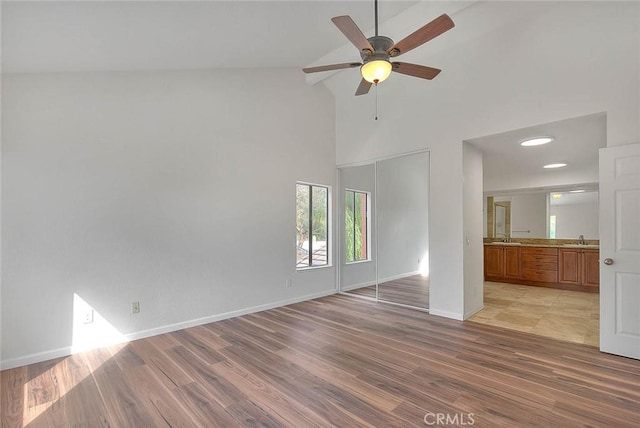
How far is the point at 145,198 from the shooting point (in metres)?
3.52

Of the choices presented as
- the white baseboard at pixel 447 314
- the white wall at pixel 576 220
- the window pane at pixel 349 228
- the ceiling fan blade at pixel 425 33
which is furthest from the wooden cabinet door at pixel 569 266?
the ceiling fan blade at pixel 425 33

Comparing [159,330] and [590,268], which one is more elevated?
[590,268]

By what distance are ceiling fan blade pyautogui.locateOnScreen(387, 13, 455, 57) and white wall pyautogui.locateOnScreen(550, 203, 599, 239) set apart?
5941 mm

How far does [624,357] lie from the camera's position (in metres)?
2.91

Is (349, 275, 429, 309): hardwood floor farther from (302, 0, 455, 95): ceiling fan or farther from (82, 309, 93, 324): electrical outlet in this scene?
(82, 309, 93, 324): electrical outlet

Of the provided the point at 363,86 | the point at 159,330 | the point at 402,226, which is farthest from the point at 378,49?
the point at 402,226

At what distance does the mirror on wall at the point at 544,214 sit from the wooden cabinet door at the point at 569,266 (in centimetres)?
54

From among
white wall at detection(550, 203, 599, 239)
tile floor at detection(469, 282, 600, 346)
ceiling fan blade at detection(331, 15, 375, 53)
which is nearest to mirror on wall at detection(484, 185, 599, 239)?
white wall at detection(550, 203, 599, 239)

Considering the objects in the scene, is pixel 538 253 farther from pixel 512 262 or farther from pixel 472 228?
pixel 472 228

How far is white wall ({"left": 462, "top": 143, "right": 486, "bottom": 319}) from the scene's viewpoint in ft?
13.5

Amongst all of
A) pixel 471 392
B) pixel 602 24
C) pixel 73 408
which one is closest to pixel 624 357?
pixel 471 392

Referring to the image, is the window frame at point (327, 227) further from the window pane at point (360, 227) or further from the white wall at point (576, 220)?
the white wall at point (576, 220)

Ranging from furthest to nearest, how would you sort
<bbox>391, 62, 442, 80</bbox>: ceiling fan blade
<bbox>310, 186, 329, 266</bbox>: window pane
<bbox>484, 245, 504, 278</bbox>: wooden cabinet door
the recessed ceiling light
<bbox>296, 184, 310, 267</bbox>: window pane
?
<bbox>484, 245, 504, 278</bbox>: wooden cabinet door → <bbox>310, 186, 329, 266</bbox>: window pane → <bbox>296, 184, 310, 267</bbox>: window pane → the recessed ceiling light → <bbox>391, 62, 442, 80</bbox>: ceiling fan blade

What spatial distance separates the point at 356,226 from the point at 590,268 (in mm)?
4401
